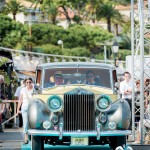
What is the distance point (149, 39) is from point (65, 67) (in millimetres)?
3831

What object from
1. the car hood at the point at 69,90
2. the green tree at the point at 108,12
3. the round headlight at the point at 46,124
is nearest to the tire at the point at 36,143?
the round headlight at the point at 46,124

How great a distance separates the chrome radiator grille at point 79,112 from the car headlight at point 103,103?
0.17 metres

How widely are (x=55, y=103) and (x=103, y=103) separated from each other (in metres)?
0.98

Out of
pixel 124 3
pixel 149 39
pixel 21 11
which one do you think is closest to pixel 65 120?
pixel 149 39

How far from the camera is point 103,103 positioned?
53.7ft

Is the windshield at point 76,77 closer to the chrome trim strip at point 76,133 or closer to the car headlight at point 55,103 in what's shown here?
the car headlight at point 55,103

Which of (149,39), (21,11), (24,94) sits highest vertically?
(21,11)

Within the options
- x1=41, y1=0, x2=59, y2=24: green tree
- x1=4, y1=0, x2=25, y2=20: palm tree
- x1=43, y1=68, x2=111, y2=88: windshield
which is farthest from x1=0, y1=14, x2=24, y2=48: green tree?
x1=43, y1=68, x2=111, y2=88: windshield

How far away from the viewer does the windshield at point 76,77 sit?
57.3ft

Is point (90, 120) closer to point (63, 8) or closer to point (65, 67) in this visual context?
point (65, 67)

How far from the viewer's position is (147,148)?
61.0 ft

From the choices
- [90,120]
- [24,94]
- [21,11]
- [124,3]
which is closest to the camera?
[90,120]

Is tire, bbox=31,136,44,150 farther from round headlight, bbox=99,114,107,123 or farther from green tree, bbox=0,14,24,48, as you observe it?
green tree, bbox=0,14,24,48

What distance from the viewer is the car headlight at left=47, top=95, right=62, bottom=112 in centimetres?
1630
